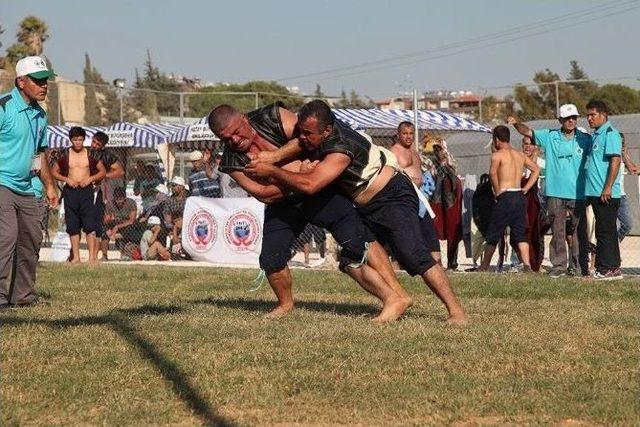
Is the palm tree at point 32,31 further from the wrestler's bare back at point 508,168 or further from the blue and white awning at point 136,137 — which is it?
the wrestler's bare back at point 508,168

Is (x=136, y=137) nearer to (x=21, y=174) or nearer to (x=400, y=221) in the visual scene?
(x=21, y=174)

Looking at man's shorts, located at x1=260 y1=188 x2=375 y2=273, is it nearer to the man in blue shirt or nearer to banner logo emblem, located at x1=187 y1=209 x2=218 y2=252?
the man in blue shirt

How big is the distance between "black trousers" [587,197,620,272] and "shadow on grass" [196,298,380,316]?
13.1 ft

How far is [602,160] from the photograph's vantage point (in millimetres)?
13633

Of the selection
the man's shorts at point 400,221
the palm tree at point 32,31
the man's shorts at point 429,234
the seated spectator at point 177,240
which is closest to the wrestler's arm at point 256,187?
the man's shorts at point 400,221

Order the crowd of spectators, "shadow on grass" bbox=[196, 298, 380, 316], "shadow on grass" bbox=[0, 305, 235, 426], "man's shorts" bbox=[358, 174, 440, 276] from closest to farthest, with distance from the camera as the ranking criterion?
"shadow on grass" bbox=[0, 305, 235, 426] < "man's shorts" bbox=[358, 174, 440, 276] < "shadow on grass" bbox=[196, 298, 380, 316] < the crowd of spectators

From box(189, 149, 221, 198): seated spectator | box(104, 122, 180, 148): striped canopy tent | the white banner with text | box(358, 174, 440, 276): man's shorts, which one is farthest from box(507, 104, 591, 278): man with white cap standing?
box(104, 122, 180, 148): striped canopy tent

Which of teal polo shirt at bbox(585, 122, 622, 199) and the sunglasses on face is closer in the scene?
the sunglasses on face

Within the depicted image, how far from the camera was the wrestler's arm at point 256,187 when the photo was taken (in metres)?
8.77

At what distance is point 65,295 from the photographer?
1171 centimetres

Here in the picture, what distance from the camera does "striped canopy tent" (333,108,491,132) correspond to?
22.5 metres

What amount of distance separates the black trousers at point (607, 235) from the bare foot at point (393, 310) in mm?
4986

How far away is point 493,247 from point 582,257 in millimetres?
1301

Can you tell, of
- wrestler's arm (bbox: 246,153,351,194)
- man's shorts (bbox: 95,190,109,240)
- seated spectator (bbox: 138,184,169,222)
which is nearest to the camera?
wrestler's arm (bbox: 246,153,351,194)
